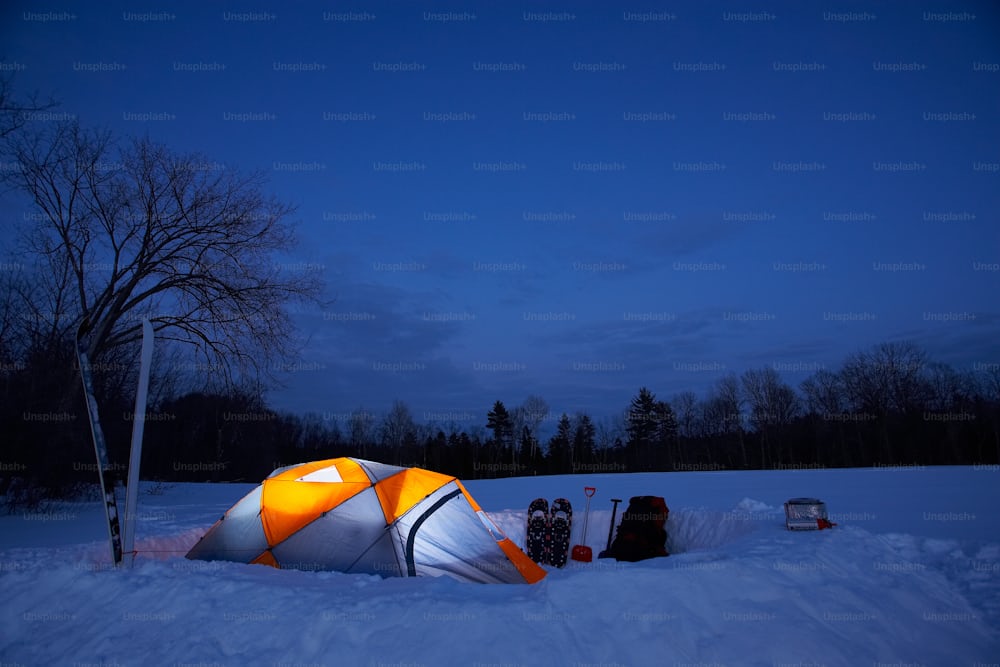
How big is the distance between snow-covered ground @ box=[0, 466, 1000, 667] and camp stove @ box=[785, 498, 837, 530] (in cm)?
105

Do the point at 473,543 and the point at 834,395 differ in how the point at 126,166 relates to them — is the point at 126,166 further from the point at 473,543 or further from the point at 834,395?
the point at 834,395

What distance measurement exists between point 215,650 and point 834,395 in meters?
54.7

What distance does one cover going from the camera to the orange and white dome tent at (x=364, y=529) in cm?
643

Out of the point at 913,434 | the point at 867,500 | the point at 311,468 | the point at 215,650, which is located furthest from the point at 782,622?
the point at 913,434

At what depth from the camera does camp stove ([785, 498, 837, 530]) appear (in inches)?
275

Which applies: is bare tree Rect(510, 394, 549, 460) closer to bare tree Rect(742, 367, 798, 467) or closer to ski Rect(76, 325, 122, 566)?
bare tree Rect(742, 367, 798, 467)

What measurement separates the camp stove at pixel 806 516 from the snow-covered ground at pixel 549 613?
3.45ft

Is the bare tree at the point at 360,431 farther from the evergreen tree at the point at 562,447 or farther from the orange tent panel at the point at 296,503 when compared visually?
the orange tent panel at the point at 296,503

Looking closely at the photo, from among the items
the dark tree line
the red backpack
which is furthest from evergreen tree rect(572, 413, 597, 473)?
the red backpack

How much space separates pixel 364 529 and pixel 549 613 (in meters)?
3.48

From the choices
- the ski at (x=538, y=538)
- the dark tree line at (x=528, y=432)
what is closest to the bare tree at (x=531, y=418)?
the dark tree line at (x=528, y=432)

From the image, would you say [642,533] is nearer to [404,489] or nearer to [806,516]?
[806,516]

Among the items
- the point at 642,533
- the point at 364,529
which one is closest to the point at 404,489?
the point at 364,529

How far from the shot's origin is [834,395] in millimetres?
46938
